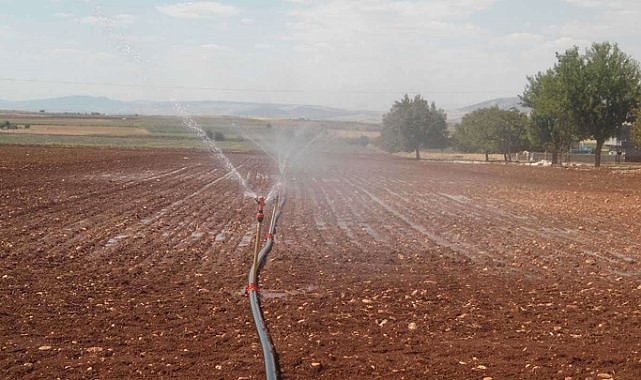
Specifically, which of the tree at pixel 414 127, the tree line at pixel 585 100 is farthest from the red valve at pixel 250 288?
the tree at pixel 414 127

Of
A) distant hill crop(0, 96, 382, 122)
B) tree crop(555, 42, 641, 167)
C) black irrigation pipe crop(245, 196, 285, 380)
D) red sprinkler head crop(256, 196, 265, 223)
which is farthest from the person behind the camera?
tree crop(555, 42, 641, 167)

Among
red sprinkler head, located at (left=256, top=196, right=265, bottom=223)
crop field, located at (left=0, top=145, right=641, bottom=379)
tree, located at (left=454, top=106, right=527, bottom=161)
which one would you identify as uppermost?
tree, located at (left=454, top=106, right=527, bottom=161)

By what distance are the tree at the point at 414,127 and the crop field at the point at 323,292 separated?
2847 inches

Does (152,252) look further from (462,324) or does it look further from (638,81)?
(638,81)

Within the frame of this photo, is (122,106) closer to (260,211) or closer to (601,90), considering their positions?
(601,90)

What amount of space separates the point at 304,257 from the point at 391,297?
3.00 metres

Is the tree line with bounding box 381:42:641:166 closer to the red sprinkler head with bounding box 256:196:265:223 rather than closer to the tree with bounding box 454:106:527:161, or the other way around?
the tree with bounding box 454:106:527:161

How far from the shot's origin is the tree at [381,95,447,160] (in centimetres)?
9006

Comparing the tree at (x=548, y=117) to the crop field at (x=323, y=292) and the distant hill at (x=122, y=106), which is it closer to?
the distant hill at (x=122, y=106)

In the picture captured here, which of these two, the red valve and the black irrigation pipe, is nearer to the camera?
the black irrigation pipe

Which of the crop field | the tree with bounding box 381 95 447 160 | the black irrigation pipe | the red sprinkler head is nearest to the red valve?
the black irrigation pipe

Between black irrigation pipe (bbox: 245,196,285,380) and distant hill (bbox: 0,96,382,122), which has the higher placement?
distant hill (bbox: 0,96,382,122)

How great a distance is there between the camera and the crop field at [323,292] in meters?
5.88

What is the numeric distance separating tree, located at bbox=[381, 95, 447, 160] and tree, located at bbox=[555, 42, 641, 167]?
4054 cm
